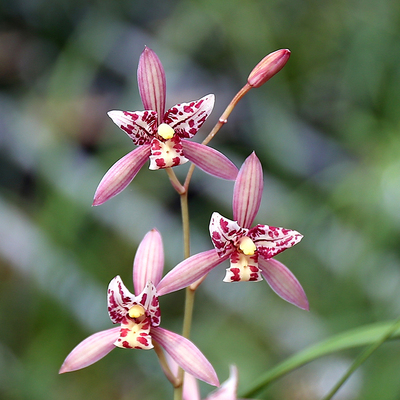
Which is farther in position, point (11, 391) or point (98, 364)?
point (98, 364)

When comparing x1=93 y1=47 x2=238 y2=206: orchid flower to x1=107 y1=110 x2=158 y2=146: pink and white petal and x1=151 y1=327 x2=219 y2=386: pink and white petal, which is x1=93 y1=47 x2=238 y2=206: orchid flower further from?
x1=151 y1=327 x2=219 y2=386: pink and white petal

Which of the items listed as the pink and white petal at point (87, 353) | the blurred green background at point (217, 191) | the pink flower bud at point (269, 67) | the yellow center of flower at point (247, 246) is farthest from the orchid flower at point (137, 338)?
the blurred green background at point (217, 191)

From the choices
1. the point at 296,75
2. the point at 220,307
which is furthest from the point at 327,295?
the point at 296,75

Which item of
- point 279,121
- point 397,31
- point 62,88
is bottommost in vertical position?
point 62,88

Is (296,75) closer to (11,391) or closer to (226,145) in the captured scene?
(226,145)

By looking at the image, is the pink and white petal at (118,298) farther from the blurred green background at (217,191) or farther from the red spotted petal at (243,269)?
the blurred green background at (217,191)
